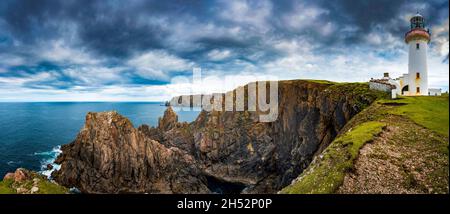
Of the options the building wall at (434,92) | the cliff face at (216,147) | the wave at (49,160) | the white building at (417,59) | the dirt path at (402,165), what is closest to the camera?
the dirt path at (402,165)

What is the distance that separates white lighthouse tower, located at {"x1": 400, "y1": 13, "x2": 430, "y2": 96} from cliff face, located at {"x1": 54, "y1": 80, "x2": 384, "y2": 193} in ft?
24.0

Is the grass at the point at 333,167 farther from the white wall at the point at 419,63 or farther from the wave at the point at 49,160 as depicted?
the wave at the point at 49,160

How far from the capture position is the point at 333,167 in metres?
18.3

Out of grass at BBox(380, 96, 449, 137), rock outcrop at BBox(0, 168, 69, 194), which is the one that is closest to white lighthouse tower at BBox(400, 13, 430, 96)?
grass at BBox(380, 96, 449, 137)

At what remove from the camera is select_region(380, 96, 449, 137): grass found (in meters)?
23.7

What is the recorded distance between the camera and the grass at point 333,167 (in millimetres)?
16594

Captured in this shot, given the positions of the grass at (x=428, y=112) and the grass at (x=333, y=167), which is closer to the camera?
the grass at (x=333, y=167)

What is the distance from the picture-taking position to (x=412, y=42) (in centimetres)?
4125

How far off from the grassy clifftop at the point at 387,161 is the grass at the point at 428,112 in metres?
0.07

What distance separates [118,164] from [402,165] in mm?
49675

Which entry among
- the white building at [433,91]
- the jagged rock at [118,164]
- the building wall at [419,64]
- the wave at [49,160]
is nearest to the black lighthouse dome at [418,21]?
the building wall at [419,64]

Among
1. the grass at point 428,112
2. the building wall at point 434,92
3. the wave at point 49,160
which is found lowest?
the wave at point 49,160
